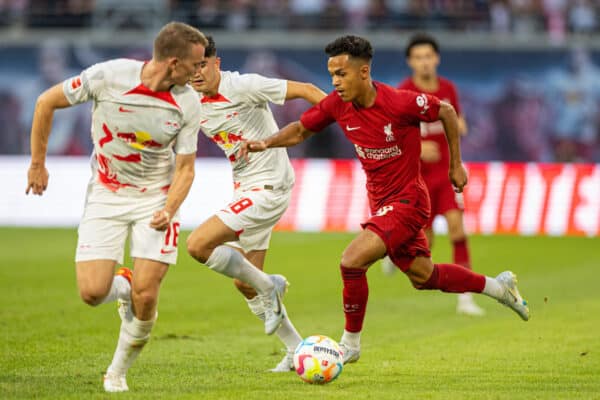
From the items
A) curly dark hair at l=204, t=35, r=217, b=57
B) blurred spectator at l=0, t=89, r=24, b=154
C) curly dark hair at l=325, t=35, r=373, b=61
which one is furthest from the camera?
blurred spectator at l=0, t=89, r=24, b=154

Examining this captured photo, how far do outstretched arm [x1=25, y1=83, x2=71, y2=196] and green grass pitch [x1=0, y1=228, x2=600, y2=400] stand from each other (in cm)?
136

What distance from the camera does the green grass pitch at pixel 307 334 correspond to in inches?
282

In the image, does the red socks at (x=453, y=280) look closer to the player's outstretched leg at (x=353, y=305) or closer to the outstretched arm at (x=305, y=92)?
the player's outstretched leg at (x=353, y=305)

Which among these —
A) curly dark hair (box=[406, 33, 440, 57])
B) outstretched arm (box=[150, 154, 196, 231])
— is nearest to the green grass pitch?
outstretched arm (box=[150, 154, 196, 231])

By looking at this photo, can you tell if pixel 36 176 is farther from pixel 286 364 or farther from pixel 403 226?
pixel 403 226

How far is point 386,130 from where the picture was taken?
7699 millimetres

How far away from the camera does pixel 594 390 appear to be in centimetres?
706

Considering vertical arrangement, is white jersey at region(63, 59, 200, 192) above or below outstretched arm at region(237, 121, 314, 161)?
above

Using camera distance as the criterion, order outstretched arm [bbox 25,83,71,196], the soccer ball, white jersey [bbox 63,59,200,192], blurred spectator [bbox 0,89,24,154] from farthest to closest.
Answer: blurred spectator [bbox 0,89,24,154]
the soccer ball
white jersey [bbox 63,59,200,192]
outstretched arm [bbox 25,83,71,196]

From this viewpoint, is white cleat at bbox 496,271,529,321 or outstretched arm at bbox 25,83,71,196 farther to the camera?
white cleat at bbox 496,271,529,321

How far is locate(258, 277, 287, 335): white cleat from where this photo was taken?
8.02 meters

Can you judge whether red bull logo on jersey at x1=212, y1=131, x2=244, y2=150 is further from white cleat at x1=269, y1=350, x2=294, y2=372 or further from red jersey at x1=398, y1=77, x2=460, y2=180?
red jersey at x1=398, y1=77, x2=460, y2=180

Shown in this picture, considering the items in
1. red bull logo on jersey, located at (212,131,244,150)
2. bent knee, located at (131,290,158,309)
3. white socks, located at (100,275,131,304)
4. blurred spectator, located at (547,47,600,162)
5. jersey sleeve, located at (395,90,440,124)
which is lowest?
blurred spectator, located at (547,47,600,162)

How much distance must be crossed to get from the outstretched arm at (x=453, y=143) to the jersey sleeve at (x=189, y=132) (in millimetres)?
1886
